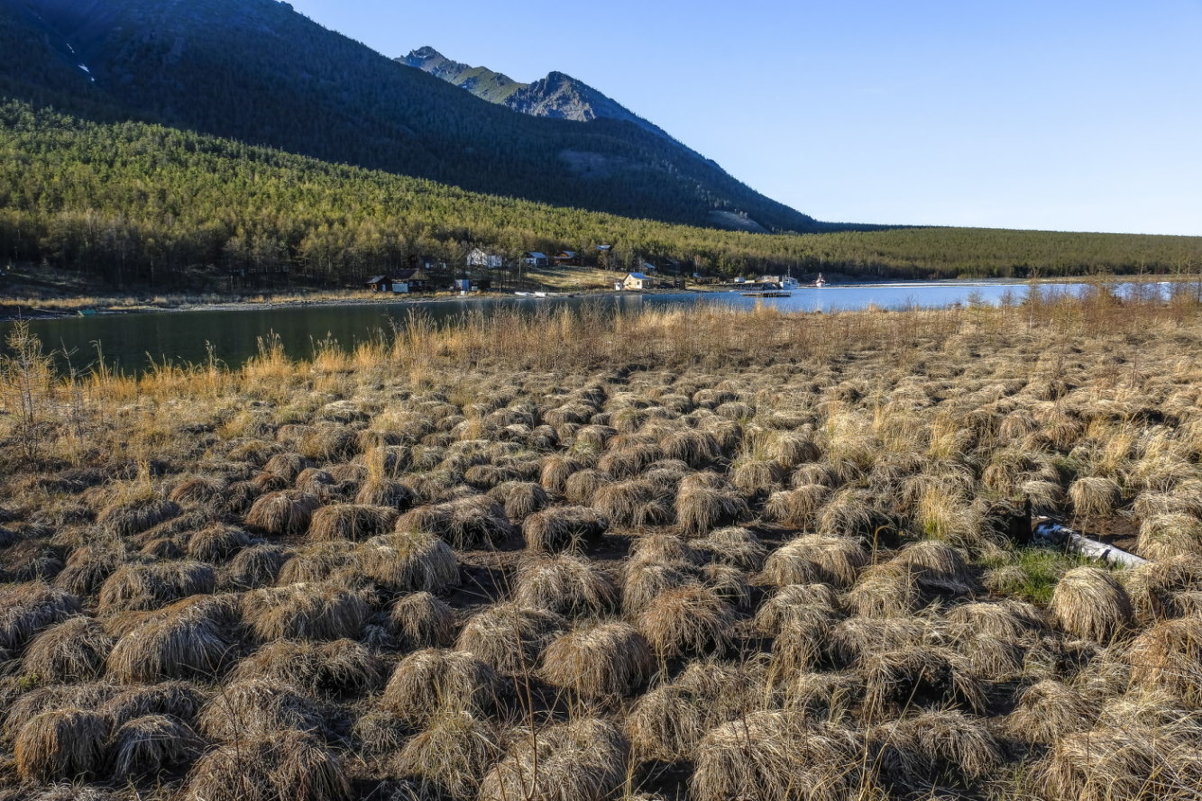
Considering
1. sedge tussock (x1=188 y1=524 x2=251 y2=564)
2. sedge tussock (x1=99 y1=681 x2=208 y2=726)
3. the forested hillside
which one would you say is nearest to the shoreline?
the forested hillside

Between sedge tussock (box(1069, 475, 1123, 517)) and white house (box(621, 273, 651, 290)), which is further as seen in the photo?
white house (box(621, 273, 651, 290))

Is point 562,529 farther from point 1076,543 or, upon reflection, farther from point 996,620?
point 1076,543

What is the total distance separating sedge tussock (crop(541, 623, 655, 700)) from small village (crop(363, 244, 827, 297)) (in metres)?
66.8

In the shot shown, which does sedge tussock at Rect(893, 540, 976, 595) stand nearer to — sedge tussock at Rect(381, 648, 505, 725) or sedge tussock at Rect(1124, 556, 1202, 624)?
sedge tussock at Rect(1124, 556, 1202, 624)

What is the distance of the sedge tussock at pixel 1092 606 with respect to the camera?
4.58 m

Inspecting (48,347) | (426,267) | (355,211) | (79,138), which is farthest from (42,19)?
(48,347)

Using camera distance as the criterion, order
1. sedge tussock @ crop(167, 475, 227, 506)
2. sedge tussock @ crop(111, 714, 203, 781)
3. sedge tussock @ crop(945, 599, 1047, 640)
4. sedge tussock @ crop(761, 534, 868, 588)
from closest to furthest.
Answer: sedge tussock @ crop(111, 714, 203, 781) → sedge tussock @ crop(945, 599, 1047, 640) → sedge tussock @ crop(761, 534, 868, 588) → sedge tussock @ crop(167, 475, 227, 506)

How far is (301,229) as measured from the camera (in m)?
77.9

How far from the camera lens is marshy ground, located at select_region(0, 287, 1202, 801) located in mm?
3414

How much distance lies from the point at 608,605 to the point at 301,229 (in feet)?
274

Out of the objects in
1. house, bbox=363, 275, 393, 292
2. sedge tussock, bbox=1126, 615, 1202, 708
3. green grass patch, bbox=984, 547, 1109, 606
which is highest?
house, bbox=363, 275, 393, 292

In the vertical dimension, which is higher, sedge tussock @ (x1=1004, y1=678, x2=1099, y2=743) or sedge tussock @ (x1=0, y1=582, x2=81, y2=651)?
sedge tussock @ (x1=1004, y1=678, x2=1099, y2=743)

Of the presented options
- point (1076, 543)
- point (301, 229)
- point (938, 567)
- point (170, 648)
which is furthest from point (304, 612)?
point (301, 229)

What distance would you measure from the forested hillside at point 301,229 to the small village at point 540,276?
6.53 feet
